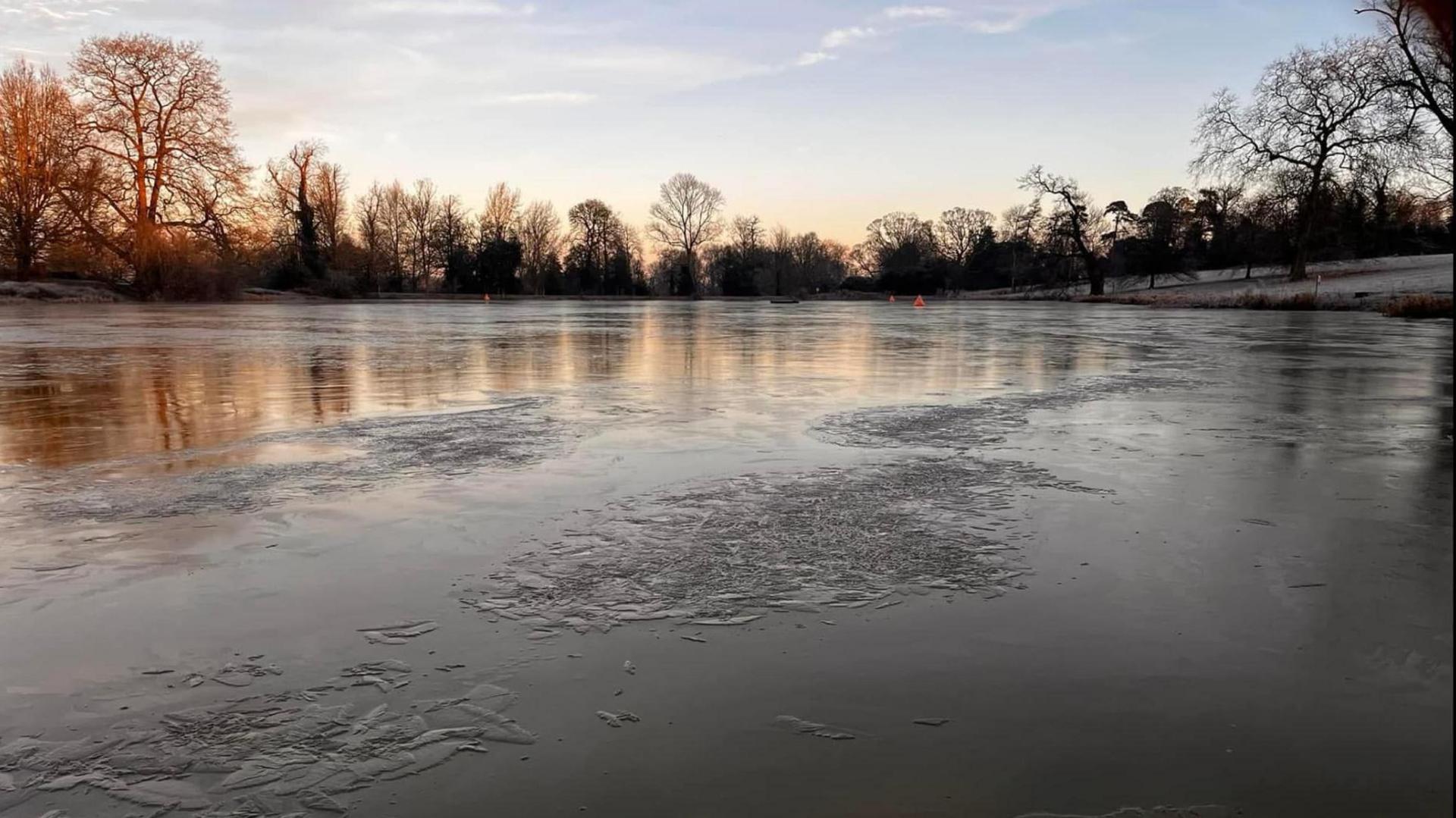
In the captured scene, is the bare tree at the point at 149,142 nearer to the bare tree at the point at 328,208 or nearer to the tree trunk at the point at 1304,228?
the bare tree at the point at 328,208

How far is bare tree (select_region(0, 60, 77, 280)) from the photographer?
43.5m

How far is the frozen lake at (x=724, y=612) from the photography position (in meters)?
2.53

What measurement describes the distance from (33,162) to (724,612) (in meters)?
54.2

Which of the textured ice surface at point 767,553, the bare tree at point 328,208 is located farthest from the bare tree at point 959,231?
the textured ice surface at point 767,553

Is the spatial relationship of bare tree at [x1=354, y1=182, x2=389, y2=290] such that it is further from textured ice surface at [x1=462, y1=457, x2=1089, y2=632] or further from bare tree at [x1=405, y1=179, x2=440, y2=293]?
textured ice surface at [x1=462, y1=457, x2=1089, y2=632]

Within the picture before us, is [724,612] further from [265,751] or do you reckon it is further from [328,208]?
[328,208]

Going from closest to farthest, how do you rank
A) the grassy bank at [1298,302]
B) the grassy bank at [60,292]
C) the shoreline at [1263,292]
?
the grassy bank at [1298,302] → the shoreline at [1263,292] → the grassy bank at [60,292]

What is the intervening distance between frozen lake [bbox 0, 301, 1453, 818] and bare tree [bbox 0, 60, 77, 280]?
1798 inches

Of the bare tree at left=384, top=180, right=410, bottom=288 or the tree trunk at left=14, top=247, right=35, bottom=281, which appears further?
the bare tree at left=384, top=180, right=410, bottom=288

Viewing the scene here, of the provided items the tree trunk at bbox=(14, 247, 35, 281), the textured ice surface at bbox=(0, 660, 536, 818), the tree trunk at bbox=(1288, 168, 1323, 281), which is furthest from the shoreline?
the textured ice surface at bbox=(0, 660, 536, 818)

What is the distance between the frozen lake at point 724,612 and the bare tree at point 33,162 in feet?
150

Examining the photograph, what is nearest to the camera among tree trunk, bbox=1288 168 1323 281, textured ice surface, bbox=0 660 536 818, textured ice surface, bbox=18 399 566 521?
textured ice surface, bbox=0 660 536 818

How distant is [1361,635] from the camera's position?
3.45 meters

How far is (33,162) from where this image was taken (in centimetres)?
4394
